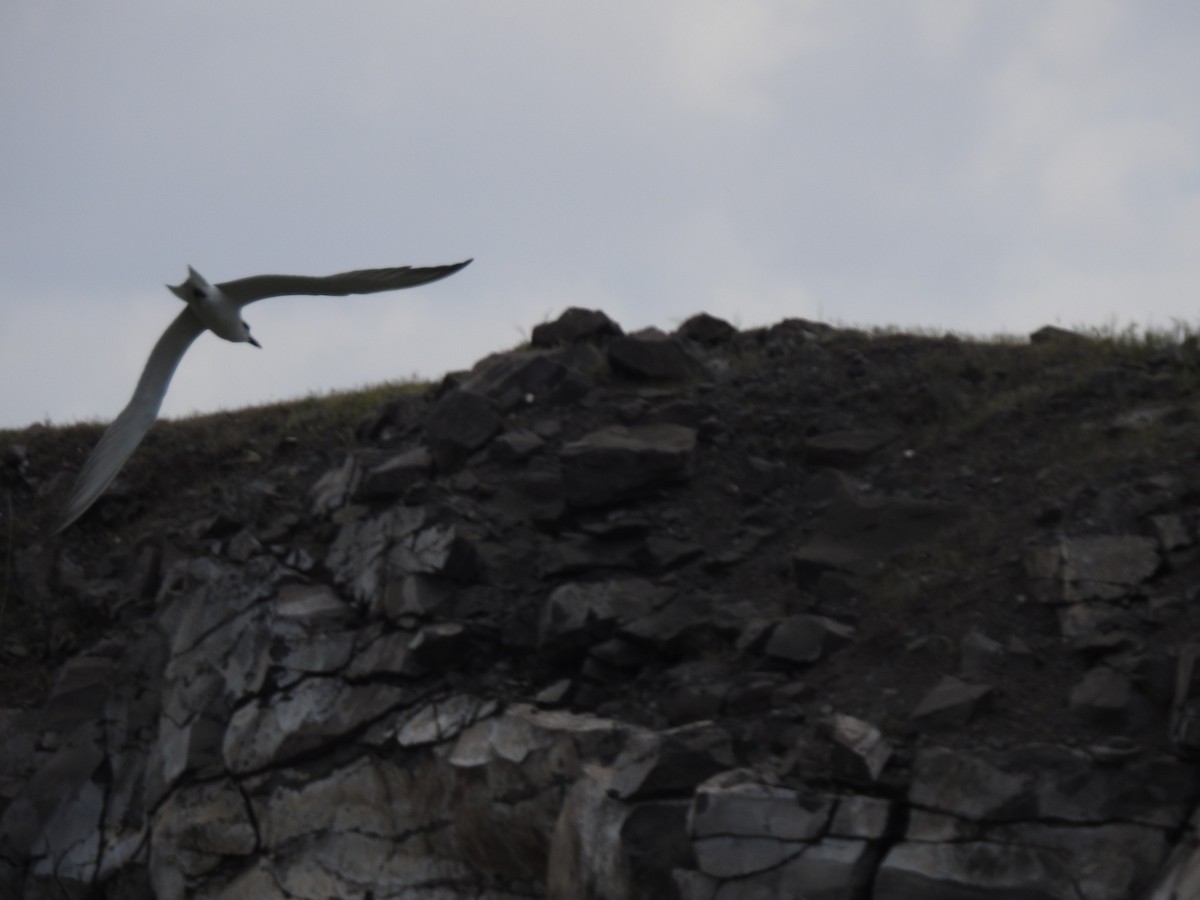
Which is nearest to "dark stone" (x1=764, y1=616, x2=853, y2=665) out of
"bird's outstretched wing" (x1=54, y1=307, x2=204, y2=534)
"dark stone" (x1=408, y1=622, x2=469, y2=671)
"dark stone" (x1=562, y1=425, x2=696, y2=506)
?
"dark stone" (x1=562, y1=425, x2=696, y2=506)

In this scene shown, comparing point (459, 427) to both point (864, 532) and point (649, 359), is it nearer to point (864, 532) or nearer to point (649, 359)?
point (649, 359)

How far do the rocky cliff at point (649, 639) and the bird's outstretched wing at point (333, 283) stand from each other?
5.47ft

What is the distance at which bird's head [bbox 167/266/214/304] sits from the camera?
8977 millimetres

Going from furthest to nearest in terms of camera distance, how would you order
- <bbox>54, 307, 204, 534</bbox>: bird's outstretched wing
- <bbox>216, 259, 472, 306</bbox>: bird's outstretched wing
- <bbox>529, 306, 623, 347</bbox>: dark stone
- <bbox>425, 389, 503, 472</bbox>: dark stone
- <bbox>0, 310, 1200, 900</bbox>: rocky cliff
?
1. <bbox>529, 306, 623, 347</bbox>: dark stone
2. <bbox>425, 389, 503, 472</bbox>: dark stone
3. <bbox>54, 307, 204, 534</bbox>: bird's outstretched wing
4. <bbox>216, 259, 472, 306</bbox>: bird's outstretched wing
5. <bbox>0, 310, 1200, 900</bbox>: rocky cliff

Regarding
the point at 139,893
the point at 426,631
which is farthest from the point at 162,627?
the point at 426,631

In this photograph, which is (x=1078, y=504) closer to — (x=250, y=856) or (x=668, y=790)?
(x=668, y=790)

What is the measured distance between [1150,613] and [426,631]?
4.16m

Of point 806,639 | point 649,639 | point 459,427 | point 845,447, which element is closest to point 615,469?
point 459,427

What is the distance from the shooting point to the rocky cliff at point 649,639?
264 inches

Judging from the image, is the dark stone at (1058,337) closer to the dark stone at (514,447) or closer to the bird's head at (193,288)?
the dark stone at (514,447)

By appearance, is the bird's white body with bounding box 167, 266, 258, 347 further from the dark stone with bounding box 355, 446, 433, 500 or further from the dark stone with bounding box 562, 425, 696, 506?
the dark stone with bounding box 562, 425, 696, 506

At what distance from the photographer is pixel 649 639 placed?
8469mm

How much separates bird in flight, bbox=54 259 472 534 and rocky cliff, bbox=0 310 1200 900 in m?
1.27

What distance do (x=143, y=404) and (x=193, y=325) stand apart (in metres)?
0.65
